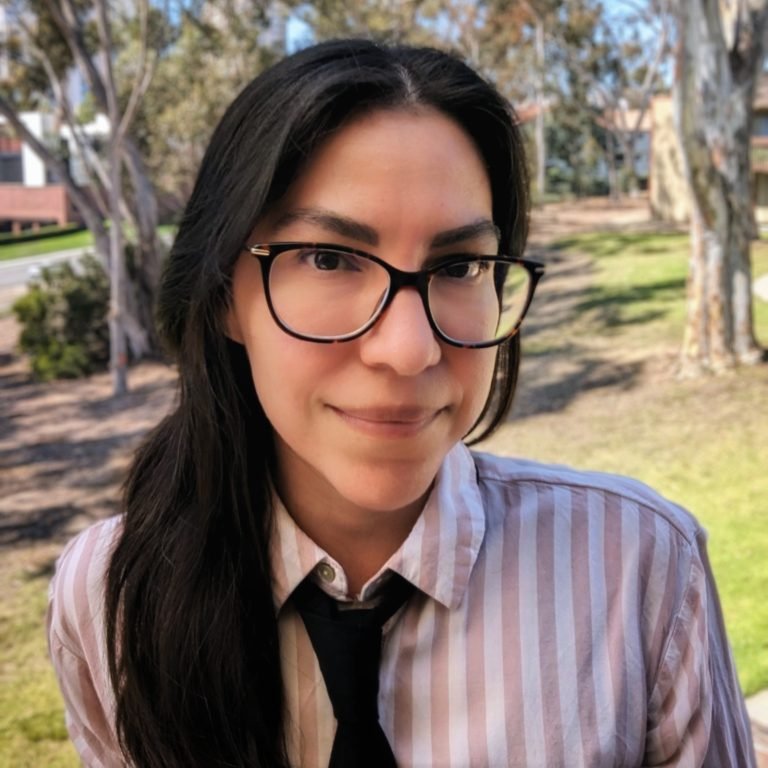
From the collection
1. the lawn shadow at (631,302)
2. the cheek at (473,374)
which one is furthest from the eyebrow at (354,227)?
the lawn shadow at (631,302)

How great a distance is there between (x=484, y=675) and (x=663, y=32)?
23.1 meters

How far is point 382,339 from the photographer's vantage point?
1.13 metres

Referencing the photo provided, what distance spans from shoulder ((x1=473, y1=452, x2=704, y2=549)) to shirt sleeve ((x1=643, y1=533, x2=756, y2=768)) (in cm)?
5

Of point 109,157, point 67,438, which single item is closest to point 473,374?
point 67,438

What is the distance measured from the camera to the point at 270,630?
137 cm

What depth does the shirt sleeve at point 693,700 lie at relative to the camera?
1.27m

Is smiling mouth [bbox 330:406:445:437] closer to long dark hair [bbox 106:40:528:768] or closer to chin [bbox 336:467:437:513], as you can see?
chin [bbox 336:467:437:513]

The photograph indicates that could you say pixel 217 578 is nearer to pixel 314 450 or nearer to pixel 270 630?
pixel 270 630

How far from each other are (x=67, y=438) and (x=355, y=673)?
298 inches

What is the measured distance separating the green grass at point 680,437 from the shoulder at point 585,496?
2.36m

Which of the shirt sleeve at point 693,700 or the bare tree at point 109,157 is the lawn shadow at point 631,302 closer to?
the bare tree at point 109,157

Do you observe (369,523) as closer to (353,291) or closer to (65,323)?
(353,291)

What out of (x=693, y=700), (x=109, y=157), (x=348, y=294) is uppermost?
(x=109, y=157)

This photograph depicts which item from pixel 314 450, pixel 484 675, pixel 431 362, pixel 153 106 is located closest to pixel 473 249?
pixel 431 362
